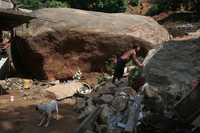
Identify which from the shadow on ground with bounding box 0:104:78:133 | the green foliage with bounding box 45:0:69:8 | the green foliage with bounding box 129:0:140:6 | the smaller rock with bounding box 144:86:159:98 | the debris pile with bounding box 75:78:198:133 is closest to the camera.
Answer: the debris pile with bounding box 75:78:198:133

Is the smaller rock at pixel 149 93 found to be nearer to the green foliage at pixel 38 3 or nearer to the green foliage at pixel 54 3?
the green foliage at pixel 54 3

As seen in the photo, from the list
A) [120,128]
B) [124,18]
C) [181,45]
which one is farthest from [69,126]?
[124,18]

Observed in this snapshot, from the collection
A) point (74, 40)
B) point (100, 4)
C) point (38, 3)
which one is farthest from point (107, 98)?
point (100, 4)

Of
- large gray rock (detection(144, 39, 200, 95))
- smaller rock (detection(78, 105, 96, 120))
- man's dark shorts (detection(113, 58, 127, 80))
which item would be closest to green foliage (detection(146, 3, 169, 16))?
large gray rock (detection(144, 39, 200, 95))

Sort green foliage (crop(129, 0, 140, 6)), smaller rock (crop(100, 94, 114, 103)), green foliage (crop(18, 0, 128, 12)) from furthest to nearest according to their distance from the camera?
1. green foliage (crop(129, 0, 140, 6))
2. green foliage (crop(18, 0, 128, 12))
3. smaller rock (crop(100, 94, 114, 103))

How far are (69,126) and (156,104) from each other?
2.07 m

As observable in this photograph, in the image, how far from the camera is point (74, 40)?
1719 centimetres

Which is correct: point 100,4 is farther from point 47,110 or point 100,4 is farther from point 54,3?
point 47,110

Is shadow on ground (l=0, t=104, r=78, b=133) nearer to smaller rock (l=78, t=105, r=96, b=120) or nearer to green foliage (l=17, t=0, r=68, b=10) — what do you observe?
smaller rock (l=78, t=105, r=96, b=120)

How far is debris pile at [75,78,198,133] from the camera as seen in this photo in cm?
842

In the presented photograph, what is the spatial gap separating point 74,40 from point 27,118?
6310 mm

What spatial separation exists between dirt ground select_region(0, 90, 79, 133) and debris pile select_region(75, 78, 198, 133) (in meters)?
0.46

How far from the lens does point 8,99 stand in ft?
46.7

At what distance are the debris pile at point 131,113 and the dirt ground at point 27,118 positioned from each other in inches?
18.2
